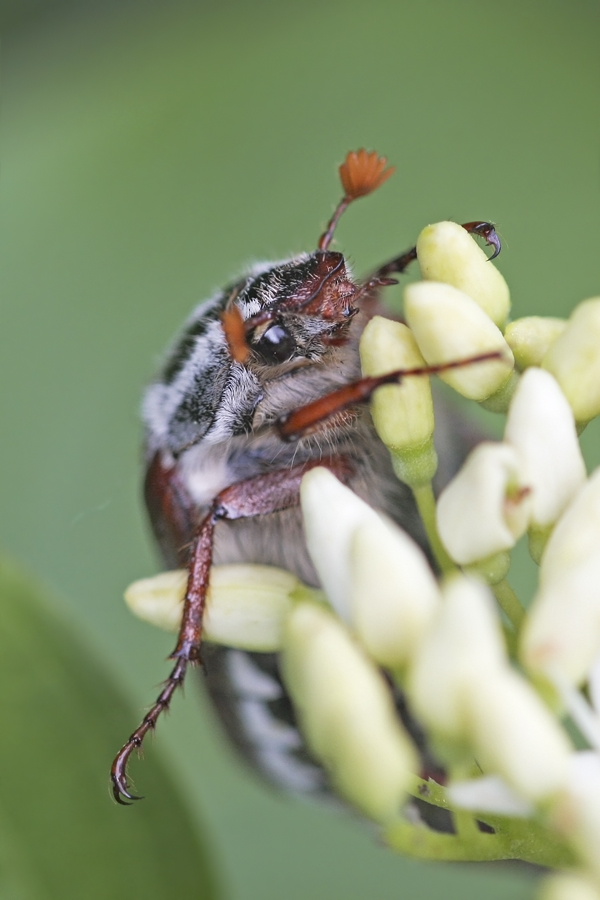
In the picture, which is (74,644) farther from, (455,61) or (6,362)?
(455,61)

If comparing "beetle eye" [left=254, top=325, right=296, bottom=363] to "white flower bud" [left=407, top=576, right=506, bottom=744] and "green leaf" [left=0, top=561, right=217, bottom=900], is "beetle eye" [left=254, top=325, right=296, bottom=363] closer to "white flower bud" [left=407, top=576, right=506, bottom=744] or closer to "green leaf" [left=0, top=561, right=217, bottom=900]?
"green leaf" [left=0, top=561, right=217, bottom=900]

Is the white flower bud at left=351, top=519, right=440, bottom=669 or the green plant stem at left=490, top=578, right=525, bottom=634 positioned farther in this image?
the green plant stem at left=490, top=578, right=525, bottom=634

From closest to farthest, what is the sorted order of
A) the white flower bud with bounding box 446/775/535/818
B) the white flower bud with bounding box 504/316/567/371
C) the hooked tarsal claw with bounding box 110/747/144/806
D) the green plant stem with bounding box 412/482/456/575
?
the white flower bud with bounding box 446/775/535/818, the green plant stem with bounding box 412/482/456/575, the white flower bud with bounding box 504/316/567/371, the hooked tarsal claw with bounding box 110/747/144/806

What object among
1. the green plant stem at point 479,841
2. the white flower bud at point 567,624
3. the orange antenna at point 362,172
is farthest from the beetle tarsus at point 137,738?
the orange antenna at point 362,172

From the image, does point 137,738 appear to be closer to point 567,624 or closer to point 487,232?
point 567,624

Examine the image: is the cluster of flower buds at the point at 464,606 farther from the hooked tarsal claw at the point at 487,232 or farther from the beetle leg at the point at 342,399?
the hooked tarsal claw at the point at 487,232

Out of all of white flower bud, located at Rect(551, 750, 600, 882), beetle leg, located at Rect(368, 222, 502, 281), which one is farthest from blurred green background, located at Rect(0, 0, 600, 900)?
white flower bud, located at Rect(551, 750, 600, 882)
